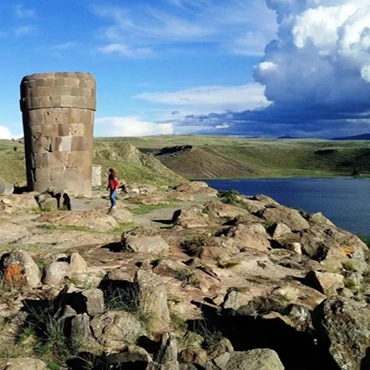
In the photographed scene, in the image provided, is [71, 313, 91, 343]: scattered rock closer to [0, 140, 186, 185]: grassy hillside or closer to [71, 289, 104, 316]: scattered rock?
[71, 289, 104, 316]: scattered rock

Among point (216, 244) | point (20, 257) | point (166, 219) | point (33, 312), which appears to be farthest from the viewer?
point (166, 219)

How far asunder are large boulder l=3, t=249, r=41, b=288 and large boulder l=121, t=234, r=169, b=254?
71.3 inches

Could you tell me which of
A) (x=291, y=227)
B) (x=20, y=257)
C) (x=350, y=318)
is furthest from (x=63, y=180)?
(x=350, y=318)

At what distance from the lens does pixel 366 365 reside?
4930mm

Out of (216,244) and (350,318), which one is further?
(216,244)

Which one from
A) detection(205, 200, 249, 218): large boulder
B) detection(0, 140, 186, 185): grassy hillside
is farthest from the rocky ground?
detection(0, 140, 186, 185): grassy hillside

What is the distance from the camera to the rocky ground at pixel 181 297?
17.0 ft

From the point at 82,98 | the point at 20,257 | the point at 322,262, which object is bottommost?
the point at 322,262

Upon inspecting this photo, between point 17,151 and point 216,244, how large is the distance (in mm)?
36509

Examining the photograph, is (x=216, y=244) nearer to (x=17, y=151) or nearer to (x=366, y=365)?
(x=366, y=365)

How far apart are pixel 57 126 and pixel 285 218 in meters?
6.91

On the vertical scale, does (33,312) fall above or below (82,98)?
below

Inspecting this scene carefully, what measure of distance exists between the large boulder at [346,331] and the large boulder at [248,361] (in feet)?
2.17

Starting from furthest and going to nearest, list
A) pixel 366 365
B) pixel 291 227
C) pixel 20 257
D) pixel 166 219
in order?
pixel 166 219, pixel 291 227, pixel 20 257, pixel 366 365
